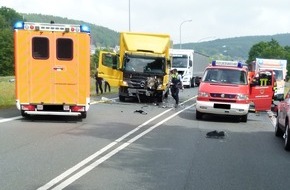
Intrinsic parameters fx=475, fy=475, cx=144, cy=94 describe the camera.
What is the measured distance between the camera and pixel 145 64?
2347cm

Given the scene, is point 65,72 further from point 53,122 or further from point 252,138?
point 252,138

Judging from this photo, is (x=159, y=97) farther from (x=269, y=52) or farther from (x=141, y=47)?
(x=269, y=52)

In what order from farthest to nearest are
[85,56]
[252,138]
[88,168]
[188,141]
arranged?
[85,56]
[252,138]
[188,141]
[88,168]

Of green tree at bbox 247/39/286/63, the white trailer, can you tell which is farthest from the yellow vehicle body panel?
green tree at bbox 247/39/286/63

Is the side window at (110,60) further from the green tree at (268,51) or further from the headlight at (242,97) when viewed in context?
the green tree at (268,51)

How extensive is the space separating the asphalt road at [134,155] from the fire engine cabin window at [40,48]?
1962mm

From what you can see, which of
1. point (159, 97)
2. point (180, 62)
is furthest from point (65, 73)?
point (180, 62)

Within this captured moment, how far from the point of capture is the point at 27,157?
28.3 ft

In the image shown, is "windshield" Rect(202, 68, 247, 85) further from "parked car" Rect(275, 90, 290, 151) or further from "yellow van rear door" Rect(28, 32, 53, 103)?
"yellow van rear door" Rect(28, 32, 53, 103)

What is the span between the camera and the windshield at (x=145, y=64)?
77.0 feet

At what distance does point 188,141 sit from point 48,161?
13.4 feet

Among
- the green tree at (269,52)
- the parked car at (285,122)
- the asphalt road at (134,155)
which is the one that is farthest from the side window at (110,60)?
the green tree at (269,52)

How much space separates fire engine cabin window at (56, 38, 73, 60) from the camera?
1397cm

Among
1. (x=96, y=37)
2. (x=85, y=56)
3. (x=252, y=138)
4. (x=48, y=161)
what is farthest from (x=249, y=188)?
(x=96, y=37)
